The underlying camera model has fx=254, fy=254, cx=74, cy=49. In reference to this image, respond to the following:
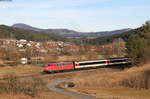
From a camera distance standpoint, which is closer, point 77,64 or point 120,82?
point 120,82

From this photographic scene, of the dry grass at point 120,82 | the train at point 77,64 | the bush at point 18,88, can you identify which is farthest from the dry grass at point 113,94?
the train at point 77,64

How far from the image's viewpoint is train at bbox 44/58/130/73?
2984 inches

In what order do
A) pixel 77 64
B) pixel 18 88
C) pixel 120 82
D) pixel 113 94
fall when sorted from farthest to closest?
pixel 77 64 < pixel 120 82 < pixel 113 94 < pixel 18 88

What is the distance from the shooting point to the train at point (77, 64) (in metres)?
75.8

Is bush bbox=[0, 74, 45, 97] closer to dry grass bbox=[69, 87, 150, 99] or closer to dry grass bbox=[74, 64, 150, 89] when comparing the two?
dry grass bbox=[69, 87, 150, 99]

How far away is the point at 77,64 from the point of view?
3337 inches

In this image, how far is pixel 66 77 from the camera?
72.1 m

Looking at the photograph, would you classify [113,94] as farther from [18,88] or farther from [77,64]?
[77,64]

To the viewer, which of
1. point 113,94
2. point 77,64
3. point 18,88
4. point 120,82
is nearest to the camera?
point 18,88

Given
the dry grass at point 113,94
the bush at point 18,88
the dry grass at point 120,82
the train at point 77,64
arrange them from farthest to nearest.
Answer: the train at point 77,64 < the dry grass at point 120,82 < the dry grass at point 113,94 < the bush at point 18,88

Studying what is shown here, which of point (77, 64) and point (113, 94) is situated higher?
point (77, 64)

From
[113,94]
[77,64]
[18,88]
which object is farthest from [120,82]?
[18,88]

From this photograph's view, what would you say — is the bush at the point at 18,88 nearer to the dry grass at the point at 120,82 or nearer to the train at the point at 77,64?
the dry grass at the point at 120,82

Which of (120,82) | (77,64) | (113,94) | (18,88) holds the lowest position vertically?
(120,82)
